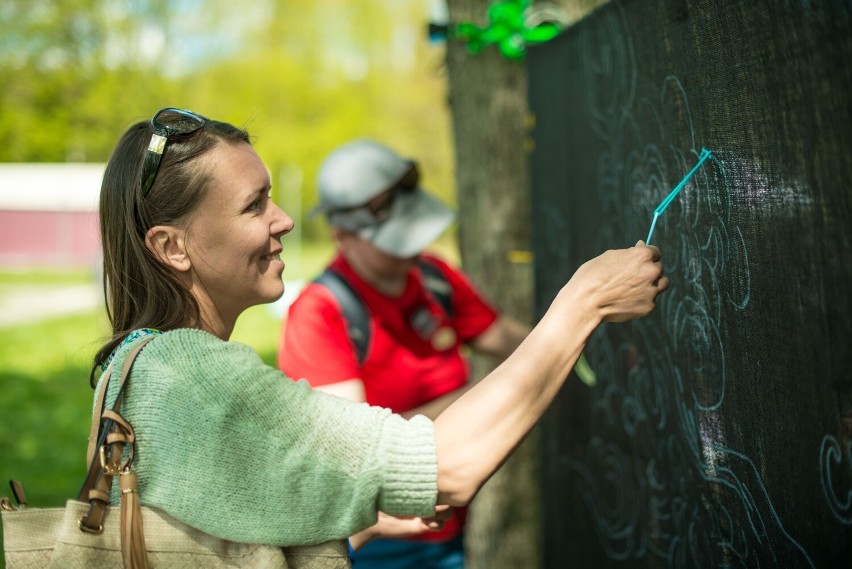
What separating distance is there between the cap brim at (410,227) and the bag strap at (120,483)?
1394 mm

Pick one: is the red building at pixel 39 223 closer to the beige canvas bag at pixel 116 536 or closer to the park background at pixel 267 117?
the park background at pixel 267 117

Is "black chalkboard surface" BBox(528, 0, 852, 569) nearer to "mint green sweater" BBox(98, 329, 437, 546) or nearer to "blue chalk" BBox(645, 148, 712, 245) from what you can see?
"blue chalk" BBox(645, 148, 712, 245)

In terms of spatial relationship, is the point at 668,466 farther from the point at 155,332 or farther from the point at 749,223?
the point at 155,332

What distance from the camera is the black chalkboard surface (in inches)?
55.9

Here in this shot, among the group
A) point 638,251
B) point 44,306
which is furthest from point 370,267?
point 44,306

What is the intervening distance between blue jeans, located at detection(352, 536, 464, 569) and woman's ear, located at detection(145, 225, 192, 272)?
1.41 m

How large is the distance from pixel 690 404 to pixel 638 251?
52 centimetres

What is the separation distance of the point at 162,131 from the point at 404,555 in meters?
1.70

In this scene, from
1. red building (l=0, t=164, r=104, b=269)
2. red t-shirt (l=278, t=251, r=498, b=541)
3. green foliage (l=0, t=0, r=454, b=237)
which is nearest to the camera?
red t-shirt (l=278, t=251, r=498, b=541)

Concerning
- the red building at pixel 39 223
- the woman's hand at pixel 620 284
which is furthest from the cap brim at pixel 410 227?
the red building at pixel 39 223

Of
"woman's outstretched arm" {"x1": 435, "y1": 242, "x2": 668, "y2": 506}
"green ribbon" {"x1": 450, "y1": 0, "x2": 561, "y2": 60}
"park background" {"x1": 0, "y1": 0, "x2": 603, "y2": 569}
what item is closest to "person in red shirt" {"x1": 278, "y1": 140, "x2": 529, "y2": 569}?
"park background" {"x1": 0, "y1": 0, "x2": 603, "y2": 569}

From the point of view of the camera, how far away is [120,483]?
1505 mm

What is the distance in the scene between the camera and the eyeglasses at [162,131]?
1738 mm

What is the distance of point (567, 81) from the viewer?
9.49ft
